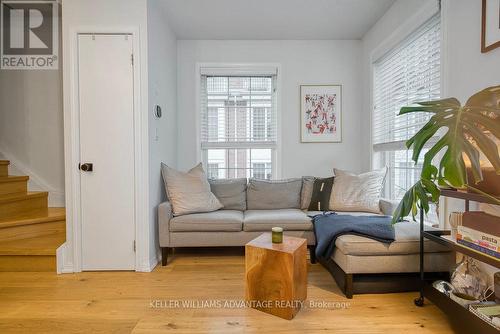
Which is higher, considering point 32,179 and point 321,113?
point 321,113

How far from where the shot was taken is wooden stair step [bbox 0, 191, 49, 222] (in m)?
2.69

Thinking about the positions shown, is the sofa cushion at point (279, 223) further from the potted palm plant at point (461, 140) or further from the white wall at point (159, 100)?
the potted palm plant at point (461, 140)

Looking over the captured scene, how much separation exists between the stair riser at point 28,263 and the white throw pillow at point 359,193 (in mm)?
2806

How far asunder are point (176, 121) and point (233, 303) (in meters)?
2.42

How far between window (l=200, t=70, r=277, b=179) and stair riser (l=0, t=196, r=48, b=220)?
6.12 ft

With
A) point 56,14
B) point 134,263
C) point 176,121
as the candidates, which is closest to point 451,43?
point 176,121

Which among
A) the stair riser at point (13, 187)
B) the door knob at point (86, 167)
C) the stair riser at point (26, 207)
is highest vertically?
the door knob at point (86, 167)

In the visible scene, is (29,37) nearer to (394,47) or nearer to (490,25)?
(394,47)

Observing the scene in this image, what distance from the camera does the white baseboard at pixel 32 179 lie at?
3.34 metres

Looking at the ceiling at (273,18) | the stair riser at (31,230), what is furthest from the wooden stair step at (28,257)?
the ceiling at (273,18)

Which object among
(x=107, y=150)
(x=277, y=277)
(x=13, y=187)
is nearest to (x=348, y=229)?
(x=277, y=277)

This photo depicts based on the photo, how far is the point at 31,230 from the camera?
8.98 feet

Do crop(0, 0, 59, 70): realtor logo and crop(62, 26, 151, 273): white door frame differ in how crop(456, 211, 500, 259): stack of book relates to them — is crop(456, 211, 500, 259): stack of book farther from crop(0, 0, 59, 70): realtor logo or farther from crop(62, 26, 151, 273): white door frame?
crop(0, 0, 59, 70): realtor logo

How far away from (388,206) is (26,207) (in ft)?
12.1
